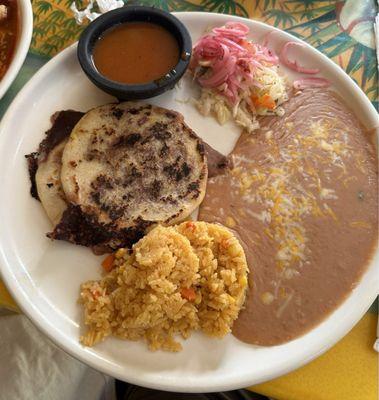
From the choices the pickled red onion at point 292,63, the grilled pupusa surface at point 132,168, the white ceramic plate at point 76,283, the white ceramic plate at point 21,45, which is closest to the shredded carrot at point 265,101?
the white ceramic plate at point 76,283

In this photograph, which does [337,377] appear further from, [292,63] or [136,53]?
[136,53]

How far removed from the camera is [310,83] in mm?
2268

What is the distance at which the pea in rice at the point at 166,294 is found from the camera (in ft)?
5.32

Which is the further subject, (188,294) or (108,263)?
(108,263)

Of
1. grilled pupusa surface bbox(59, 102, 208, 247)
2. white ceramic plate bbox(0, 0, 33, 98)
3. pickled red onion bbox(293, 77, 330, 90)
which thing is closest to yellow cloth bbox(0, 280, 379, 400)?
grilled pupusa surface bbox(59, 102, 208, 247)

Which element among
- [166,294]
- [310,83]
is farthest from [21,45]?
[310,83]

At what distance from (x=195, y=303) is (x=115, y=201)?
0.54 meters

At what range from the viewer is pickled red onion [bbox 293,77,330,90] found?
225 cm

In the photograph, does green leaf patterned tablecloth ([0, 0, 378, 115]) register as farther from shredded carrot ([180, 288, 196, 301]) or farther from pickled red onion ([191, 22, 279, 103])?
shredded carrot ([180, 288, 196, 301])

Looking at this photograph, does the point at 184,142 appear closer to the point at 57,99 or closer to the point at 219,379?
the point at 57,99

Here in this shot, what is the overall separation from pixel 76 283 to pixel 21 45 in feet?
3.65

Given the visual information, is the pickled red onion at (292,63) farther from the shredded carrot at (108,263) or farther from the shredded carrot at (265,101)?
the shredded carrot at (108,263)

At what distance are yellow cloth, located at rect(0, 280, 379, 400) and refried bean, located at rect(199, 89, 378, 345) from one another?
0.15m

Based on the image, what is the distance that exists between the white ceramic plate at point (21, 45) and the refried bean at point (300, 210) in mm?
1007
